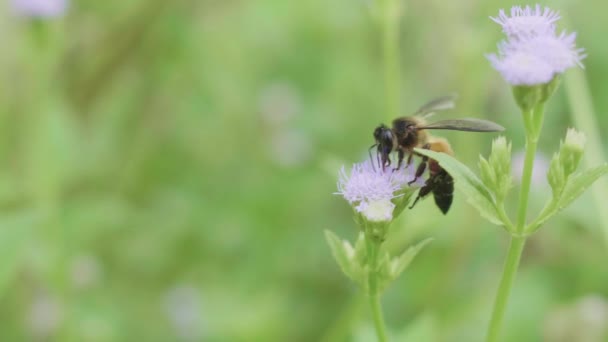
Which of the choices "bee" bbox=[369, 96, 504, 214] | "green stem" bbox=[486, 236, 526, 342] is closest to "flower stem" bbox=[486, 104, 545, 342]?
"green stem" bbox=[486, 236, 526, 342]

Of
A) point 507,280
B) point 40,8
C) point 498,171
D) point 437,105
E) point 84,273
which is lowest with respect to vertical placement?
point 507,280

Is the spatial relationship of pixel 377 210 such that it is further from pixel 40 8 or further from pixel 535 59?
pixel 40 8

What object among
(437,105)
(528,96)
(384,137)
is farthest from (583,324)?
(528,96)

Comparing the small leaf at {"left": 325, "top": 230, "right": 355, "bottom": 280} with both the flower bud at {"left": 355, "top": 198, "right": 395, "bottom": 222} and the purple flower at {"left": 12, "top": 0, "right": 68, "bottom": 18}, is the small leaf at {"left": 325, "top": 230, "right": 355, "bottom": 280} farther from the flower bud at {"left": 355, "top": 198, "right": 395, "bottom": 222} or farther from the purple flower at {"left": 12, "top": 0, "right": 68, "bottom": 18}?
the purple flower at {"left": 12, "top": 0, "right": 68, "bottom": 18}

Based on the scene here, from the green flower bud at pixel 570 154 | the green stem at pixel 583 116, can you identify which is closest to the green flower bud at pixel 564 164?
the green flower bud at pixel 570 154

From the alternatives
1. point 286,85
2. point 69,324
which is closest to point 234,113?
Answer: point 286,85

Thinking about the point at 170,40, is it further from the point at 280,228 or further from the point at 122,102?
the point at 280,228
